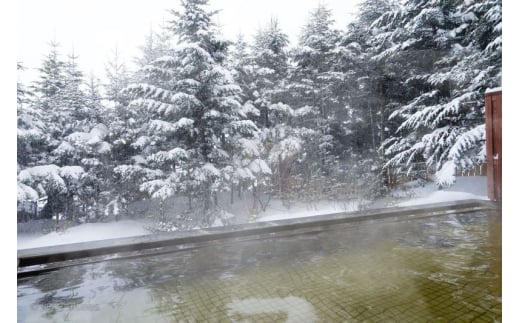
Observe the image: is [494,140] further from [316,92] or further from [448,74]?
[316,92]

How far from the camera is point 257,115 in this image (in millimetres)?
8258

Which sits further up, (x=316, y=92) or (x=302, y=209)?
(x=316, y=92)

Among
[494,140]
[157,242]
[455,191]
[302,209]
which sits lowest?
[302,209]

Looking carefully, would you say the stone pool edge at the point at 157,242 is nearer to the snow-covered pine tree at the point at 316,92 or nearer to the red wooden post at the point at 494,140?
the red wooden post at the point at 494,140

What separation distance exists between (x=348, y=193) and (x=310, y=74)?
380 centimetres

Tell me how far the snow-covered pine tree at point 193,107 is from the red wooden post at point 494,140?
14.0ft

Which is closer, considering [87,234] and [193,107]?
[193,107]

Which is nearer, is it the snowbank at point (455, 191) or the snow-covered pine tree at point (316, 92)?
the snowbank at point (455, 191)

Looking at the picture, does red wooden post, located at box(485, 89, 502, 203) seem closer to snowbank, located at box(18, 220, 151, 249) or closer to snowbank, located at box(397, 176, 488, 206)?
snowbank, located at box(397, 176, 488, 206)

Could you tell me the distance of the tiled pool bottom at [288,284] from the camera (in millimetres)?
1641

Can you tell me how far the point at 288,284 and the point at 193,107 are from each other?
212 inches

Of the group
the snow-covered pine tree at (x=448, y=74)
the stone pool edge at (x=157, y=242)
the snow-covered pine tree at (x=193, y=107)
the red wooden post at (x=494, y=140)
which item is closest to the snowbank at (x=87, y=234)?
the snow-covered pine tree at (x=193, y=107)

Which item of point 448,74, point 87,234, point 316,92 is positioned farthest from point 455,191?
point 87,234
